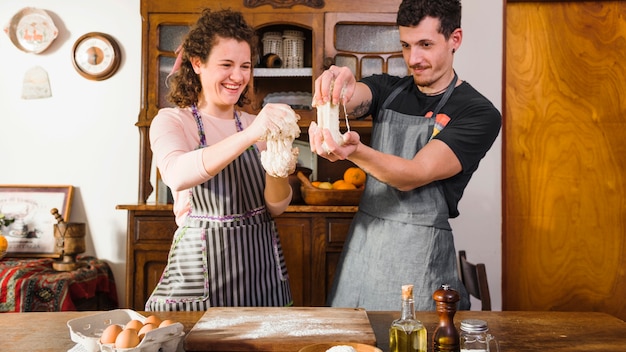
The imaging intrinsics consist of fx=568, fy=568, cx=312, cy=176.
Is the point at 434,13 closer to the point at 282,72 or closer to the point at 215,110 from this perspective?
the point at 215,110

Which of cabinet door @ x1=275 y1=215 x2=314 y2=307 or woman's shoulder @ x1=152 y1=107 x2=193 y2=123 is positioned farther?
cabinet door @ x1=275 y1=215 x2=314 y2=307

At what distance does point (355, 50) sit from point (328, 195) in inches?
36.3

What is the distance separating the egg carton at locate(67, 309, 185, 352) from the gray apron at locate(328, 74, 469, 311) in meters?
0.75

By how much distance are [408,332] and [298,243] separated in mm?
2075

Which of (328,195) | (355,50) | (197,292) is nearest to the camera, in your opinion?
(197,292)

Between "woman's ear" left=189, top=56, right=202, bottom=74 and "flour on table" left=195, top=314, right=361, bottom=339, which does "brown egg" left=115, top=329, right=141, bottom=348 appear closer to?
"flour on table" left=195, top=314, right=361, bottom=339

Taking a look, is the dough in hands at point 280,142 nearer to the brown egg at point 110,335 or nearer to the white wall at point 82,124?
the brown egg at point 110,335

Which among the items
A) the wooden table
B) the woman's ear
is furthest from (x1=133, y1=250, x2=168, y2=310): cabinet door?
the wooden table

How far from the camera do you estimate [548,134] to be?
11.8 ft

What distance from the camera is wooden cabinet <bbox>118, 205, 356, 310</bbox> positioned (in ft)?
10.2

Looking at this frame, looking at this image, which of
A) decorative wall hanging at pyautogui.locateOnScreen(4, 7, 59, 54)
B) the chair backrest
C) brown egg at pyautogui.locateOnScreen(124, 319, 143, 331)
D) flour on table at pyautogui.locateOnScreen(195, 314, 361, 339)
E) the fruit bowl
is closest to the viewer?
brown egg at pyautogui.locateOnScreen(124, 319, 143, 331)

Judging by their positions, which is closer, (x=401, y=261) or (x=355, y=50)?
(x=401, y=261)

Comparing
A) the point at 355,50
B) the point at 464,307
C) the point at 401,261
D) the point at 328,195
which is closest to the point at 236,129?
the point at 401,261

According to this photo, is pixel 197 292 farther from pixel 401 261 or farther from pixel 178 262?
pixel 401 261
